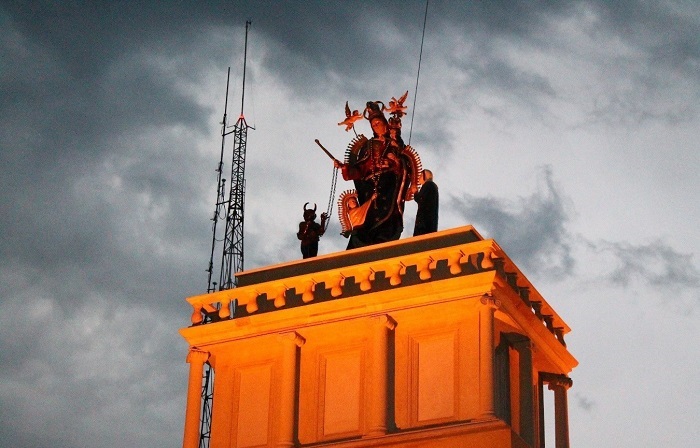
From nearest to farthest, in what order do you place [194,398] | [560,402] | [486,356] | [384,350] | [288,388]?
[486,356], [384,350], [288,388], [194,398], [560,402]

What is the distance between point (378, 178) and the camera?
51156mm

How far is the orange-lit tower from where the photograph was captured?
4494cm

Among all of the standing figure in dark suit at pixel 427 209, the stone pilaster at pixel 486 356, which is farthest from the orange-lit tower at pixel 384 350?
the standing figure in dark suit at pixel 427 209

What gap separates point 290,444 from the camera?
152ft

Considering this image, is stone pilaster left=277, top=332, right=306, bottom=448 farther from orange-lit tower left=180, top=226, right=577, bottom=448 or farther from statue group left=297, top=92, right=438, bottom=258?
statue group left=297, top=92, right=438, bottom=258

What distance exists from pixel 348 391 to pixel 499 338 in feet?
14.7

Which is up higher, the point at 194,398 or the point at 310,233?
the point at 310,233

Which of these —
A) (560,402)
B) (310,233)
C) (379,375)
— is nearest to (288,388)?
(379,375)

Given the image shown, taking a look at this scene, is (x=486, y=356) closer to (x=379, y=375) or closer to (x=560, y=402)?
(x=379, y=375)

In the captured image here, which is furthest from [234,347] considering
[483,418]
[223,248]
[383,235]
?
[223,248]

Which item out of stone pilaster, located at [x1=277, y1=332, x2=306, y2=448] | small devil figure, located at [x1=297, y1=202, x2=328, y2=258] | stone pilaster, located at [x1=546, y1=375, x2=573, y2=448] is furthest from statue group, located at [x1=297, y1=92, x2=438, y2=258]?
stone pilaster, located at [x1=546, y1=375, x2=573, y2=448]

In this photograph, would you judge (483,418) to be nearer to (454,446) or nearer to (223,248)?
(454,446)

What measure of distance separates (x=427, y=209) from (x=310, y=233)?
3978mm

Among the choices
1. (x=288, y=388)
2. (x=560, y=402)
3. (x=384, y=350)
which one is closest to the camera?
(x=384, y=350)
